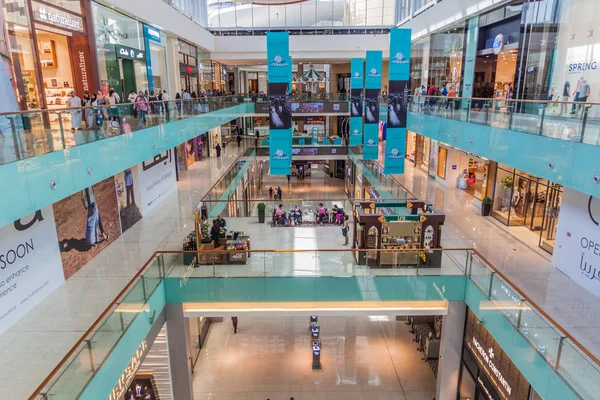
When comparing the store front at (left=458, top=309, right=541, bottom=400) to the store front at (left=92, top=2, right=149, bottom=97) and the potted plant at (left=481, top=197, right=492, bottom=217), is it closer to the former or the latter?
the potted plant at (left=481, top=197, right=492, bottom=217)

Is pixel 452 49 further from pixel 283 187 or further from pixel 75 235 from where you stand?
pixel 75 235

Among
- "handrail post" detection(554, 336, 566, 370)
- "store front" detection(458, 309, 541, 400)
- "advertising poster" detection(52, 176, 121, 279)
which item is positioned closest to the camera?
"handrail post" detection(554, 336, 566, 370)

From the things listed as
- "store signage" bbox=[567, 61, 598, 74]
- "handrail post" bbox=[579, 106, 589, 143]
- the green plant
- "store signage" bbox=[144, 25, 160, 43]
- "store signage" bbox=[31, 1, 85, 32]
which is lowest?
the green plant

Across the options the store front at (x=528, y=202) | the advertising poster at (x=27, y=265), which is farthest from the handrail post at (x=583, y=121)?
the advertising poster at (x=27, y=265)

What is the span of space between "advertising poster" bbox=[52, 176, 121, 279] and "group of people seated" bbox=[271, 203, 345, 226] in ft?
18.8

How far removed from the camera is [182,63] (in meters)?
25.7

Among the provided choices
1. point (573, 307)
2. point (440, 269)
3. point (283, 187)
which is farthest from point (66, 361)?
point (283, 187)

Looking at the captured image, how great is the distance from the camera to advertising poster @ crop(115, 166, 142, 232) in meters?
14.8

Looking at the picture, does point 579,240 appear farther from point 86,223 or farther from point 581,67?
point 86,223

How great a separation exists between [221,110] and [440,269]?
17.1 meters

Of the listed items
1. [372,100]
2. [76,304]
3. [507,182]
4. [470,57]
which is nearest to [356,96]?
[372,100]

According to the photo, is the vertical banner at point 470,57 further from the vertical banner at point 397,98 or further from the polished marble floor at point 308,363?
the polished marble floor at point 308,363

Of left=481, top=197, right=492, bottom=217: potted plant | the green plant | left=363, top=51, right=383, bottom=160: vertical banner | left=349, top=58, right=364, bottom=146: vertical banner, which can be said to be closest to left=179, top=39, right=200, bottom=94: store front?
left=349, top=58, right=364, bottom=146: vertical banner

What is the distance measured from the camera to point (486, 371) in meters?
10.4
